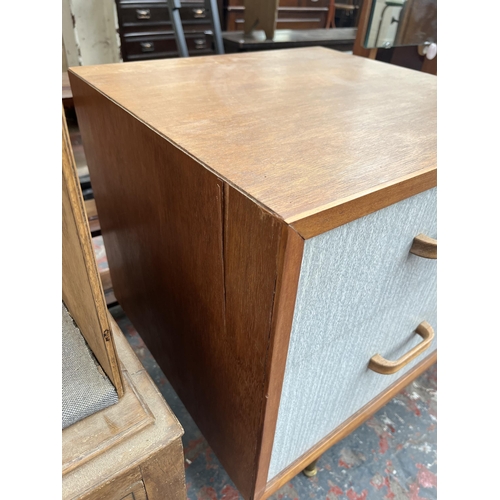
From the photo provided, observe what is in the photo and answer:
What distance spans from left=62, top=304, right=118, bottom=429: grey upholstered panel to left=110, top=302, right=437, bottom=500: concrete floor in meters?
0.36

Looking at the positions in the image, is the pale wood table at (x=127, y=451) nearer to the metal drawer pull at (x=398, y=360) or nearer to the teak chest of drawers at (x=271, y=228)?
the teak chest of drawers at (x=271, y=228)

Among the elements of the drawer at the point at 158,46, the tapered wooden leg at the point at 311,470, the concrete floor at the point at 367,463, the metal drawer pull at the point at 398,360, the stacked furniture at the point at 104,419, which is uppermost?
the drawer at the point at 158,46

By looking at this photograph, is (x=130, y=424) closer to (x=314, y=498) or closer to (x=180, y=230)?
(x=180, y=230)

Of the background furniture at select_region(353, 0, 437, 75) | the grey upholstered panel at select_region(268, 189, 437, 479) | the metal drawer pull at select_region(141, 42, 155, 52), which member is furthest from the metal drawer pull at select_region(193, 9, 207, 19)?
the grey upholstered panel at select_region(268, 189, 437, 479)

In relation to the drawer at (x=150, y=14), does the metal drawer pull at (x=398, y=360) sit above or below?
below

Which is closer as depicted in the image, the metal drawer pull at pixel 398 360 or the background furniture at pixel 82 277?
the background furniture at pixel 82 277

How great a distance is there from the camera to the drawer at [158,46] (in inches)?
69.3

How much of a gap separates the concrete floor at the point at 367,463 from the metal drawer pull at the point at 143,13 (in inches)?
62.7

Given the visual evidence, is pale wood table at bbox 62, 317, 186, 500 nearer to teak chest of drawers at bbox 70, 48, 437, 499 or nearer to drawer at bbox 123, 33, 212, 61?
teak chest of drawers at bbox 70, 48, 437, 499

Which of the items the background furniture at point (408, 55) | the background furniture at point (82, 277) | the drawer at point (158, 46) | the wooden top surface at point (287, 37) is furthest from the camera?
the drawer at point (158, 46)

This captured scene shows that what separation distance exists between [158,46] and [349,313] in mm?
1852

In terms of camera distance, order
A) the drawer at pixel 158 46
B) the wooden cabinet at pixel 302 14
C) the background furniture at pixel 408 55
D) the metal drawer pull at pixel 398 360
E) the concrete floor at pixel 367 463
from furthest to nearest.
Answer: the wooden cabinet at pixel 302 14 < the drawer at pixel 158 46 < the background furniture at pixel 408 55 < the concrete floor at pixel 367 463 < the metal drawer pull at pixel 398 360

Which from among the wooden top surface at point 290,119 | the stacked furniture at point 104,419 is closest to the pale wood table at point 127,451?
the stacked furniture at point 104,419

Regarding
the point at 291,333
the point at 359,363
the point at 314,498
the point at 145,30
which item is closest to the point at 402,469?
the point at 314,498
